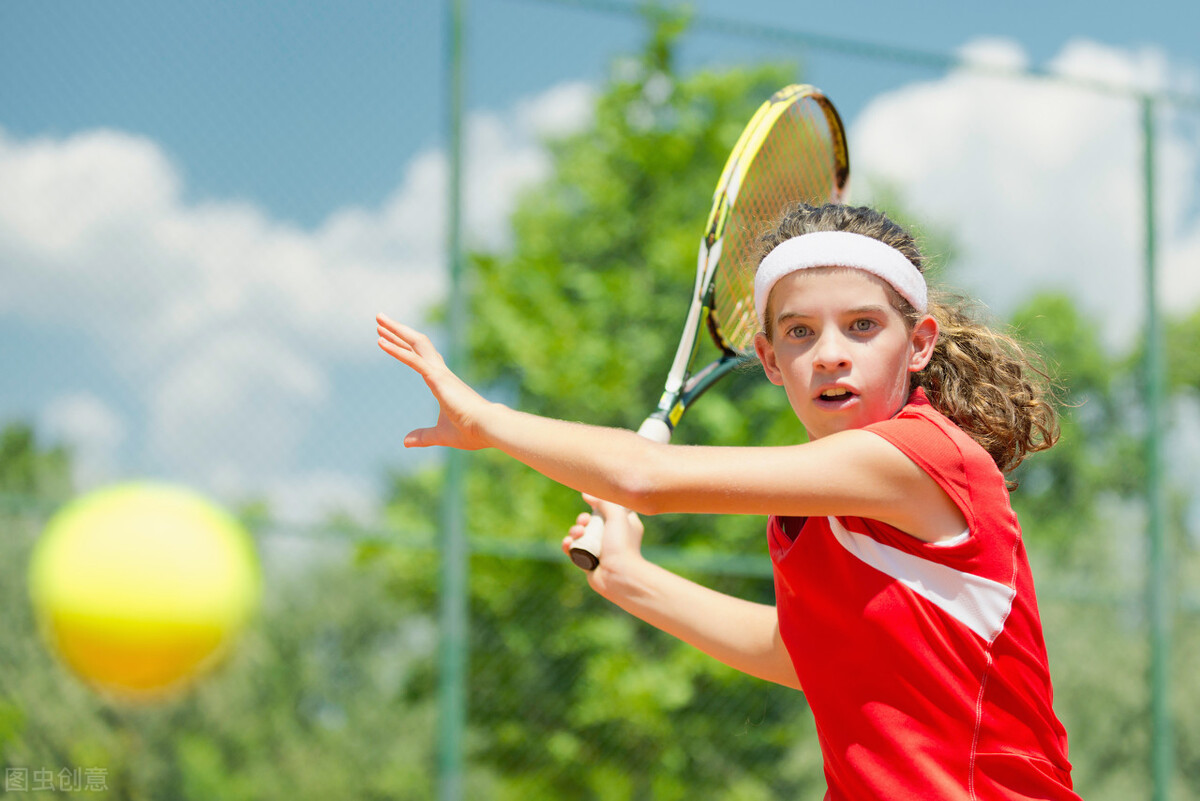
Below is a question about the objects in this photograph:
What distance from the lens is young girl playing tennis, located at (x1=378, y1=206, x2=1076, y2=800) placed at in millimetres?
1325

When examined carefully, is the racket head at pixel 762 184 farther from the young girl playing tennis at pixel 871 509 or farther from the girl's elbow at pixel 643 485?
the girl's elbow at pixel 643 485

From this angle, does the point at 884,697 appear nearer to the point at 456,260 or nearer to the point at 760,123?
the point at 760,123

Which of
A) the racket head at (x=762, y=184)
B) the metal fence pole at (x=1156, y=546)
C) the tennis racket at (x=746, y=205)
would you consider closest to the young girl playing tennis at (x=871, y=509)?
A: the tennis racket at (x=746, y=205)

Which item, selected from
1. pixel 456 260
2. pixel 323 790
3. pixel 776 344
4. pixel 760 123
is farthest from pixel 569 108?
pixel 776 344

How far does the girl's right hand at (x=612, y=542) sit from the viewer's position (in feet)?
6.04

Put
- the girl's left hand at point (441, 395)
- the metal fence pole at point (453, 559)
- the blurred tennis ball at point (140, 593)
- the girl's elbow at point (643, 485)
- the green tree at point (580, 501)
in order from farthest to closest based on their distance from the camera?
the green tree at point (580, 501)
the metal fence pole at point (453, 559)
the blurred tennis ball at point (140, 593)
the girl's left hand at point (441, 395)
the girl's elbow at point (643, 485)

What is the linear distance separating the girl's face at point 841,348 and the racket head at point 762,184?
0.55 m

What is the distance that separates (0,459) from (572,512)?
126 inches

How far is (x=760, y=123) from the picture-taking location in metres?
2.07

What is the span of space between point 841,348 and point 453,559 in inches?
108

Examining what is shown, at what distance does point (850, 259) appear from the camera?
1.44 meters

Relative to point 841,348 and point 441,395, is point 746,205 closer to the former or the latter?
point 841,348

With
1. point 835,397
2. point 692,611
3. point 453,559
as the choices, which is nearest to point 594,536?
point 692,611

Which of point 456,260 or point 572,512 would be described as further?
point 572,512
